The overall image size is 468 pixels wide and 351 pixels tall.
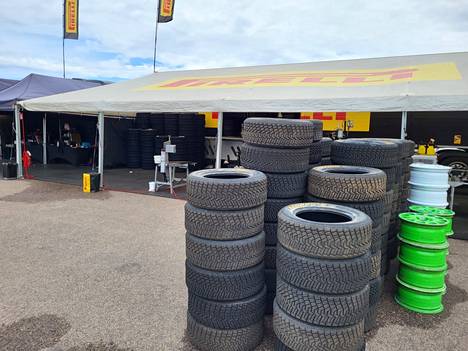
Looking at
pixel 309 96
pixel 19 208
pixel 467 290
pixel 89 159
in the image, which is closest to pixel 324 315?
pixel 467 290

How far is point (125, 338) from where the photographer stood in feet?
8.67

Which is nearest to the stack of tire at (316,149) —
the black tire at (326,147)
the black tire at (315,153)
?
the black tire at (315,153)

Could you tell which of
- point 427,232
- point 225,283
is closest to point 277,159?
point 225,283

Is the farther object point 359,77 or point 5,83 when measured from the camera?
point 5,83

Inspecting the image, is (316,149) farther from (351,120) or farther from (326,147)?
(351,120)

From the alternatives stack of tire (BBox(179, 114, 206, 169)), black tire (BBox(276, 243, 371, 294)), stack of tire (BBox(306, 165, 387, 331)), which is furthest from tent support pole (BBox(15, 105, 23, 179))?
black tire (BBox(276, 243, 371, 294))

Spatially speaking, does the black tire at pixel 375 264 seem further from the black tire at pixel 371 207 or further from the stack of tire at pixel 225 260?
the stack of tire at pixel 225 260

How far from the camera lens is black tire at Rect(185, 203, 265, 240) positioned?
2.39 m

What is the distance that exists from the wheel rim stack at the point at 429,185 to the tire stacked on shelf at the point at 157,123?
31.8ft

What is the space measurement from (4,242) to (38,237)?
408 mm

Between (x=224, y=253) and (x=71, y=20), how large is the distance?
2017 centimetres

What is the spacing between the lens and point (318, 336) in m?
2.07

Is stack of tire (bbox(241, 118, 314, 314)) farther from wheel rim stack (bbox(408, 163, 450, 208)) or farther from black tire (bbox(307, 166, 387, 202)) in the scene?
wheel rim stack (bbox(408, 163, 450, 208))

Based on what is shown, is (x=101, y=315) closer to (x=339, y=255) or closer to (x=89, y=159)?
(x=339, y=255)
